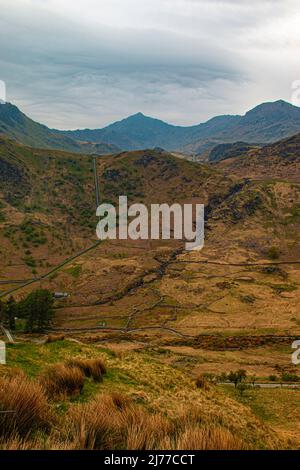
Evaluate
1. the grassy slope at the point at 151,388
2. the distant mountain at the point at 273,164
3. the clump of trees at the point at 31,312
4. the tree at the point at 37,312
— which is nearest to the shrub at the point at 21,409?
the grassy slope at the point at 151,388

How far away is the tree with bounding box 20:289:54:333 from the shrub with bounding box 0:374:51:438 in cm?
→ 5770

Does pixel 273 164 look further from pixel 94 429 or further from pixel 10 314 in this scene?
pixel 94 429

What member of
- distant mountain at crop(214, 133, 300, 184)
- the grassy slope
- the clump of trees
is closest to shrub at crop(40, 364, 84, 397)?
the grassy slope

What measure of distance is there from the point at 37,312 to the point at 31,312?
2.95 ft

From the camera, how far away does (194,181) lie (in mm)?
129750

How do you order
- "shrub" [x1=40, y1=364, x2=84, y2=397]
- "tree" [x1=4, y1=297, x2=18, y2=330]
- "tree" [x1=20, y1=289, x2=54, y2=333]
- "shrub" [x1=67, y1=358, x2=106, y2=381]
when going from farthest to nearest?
1. "tree" [x1=20, y1=289, x2=54, y2=333]
2. "tree" [x1=4, y1=297, x2=18, y2=330]
3. "shrub" [x1=67, y1=358, x2=106, y2=381]
4. "shrub" [x1=40, y1=364, x2=84, y2=397]

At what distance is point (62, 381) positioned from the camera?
974 cm

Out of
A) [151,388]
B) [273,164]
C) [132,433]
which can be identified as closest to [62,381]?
[132,433]

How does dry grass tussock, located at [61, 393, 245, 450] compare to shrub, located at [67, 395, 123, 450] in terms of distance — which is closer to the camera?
dry grass tussock, located at [61, 393, 245, 450]

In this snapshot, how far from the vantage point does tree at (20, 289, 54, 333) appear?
61334mm

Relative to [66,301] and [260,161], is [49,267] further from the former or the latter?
[260,161]

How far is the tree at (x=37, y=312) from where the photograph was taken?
201 ft

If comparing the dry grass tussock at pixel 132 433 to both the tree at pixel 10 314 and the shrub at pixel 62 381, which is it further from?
the tree at pixel 10 314

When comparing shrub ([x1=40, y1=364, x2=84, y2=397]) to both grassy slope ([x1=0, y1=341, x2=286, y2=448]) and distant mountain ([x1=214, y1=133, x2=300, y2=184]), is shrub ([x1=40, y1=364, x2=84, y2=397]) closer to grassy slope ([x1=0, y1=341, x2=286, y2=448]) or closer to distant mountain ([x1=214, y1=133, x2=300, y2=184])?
grassy slope ([x1=0, y1=341, x2=286, y2=448])
